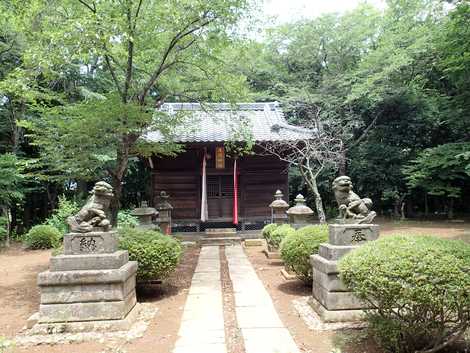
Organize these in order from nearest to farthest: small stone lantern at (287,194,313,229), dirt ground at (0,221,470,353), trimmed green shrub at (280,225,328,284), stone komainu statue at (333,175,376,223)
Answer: dirt ground at (0,221,470,353) → stone komainu statue at (333,175,376,223) → trimmed green shrub at (280,225,328,284) → small stone lantern at (287,194,313,229)

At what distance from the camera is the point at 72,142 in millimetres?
7828

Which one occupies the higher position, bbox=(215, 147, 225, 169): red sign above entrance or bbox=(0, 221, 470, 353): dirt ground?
bbox=(215, 147, 225, 169): red sign above entrance

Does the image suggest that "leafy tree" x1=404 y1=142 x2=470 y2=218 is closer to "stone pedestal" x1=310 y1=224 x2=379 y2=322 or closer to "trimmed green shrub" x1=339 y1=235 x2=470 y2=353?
"stone pedestal" x1=310 y1=224 x2=379 y2=322

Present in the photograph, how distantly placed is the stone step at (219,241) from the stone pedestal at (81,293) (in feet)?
30.2

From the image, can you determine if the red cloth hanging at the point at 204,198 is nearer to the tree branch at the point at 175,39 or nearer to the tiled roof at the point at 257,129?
the tiled roof at the point at 257,129

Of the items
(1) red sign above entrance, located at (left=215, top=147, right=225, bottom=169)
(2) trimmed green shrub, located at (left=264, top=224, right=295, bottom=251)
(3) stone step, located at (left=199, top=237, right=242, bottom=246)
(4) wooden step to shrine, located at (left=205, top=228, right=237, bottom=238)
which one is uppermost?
(1) red sign above entrance, located at (left=215, top=147, right=225, bottom=169)

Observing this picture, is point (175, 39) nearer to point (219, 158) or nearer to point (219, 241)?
point (219, 158)

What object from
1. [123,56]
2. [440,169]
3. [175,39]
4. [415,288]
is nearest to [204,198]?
[123,56]

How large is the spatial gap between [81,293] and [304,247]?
12.3 feet

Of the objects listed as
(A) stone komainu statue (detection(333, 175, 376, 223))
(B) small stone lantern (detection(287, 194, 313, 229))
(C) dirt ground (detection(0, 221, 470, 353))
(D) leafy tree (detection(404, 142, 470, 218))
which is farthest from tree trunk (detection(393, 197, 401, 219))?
(A) stone komainu statue (detection(333, 175, 376, 223))

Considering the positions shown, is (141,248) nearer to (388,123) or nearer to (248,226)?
(248,226)

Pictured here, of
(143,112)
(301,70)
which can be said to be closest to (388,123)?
(301,70)

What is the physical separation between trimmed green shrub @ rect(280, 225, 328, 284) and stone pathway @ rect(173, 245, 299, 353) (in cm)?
79

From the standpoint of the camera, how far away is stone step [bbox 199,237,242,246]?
14.5m
